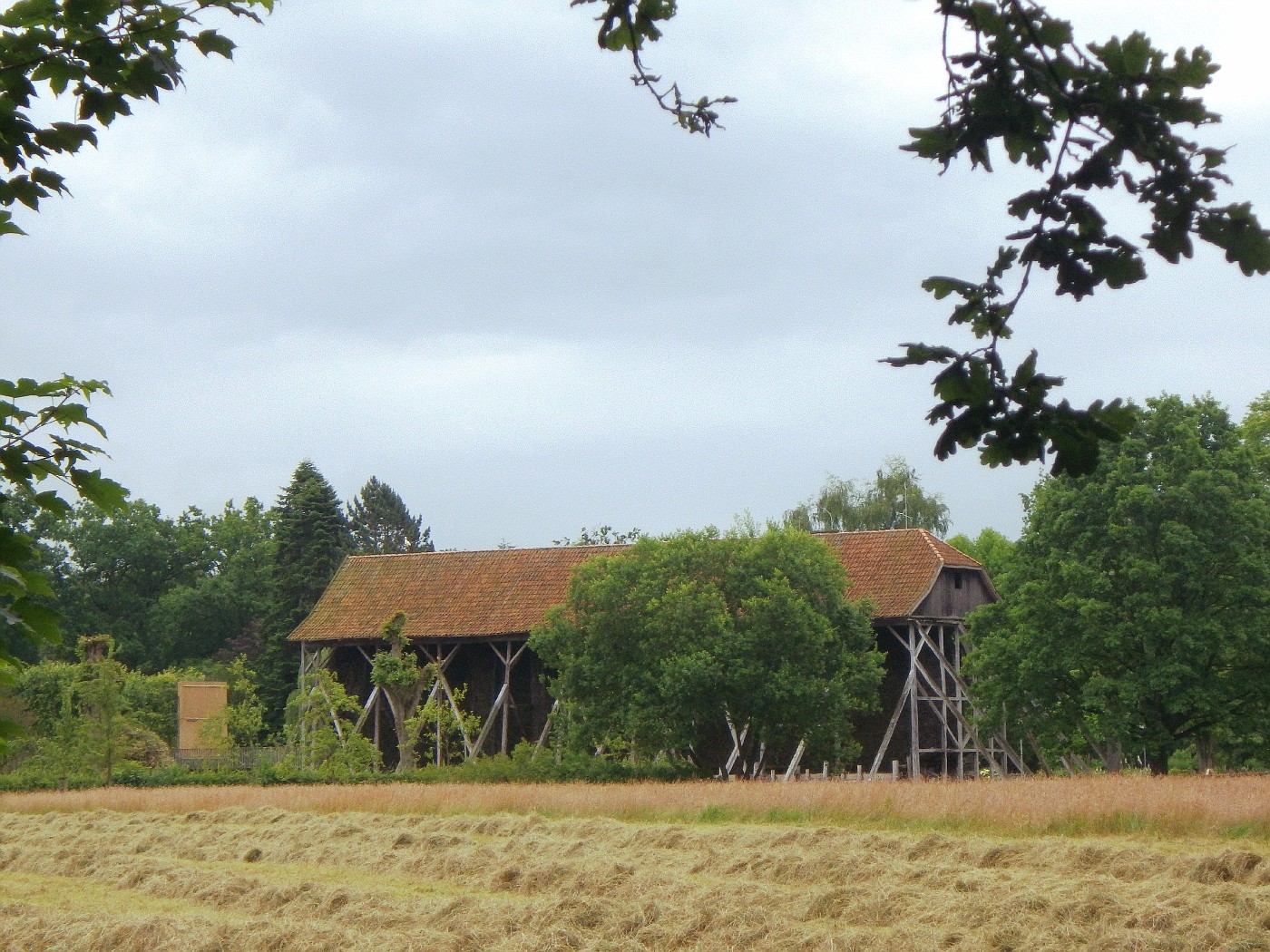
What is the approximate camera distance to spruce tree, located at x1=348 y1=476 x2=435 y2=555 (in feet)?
291

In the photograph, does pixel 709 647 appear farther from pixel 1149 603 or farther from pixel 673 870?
pixel 673 870

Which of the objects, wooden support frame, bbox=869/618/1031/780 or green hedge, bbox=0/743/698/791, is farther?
wooden support frame, bbox=869/618/1031/780

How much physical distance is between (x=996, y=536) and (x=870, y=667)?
1427 inches

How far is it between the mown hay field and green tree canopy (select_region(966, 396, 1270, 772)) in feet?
31.9

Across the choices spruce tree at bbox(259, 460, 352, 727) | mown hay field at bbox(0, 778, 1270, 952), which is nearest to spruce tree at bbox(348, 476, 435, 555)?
spruce tree at bbox(259, 460, 352, 727)

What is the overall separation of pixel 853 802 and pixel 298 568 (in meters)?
44.1

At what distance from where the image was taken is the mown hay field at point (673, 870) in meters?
11.6

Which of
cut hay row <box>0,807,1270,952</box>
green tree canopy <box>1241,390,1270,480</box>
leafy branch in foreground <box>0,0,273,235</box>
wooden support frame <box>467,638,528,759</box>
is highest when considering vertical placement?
green tree canopy <box>1241,390,1270,480</box>

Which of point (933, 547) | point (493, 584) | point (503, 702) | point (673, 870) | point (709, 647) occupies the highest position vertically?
point (933, 547)

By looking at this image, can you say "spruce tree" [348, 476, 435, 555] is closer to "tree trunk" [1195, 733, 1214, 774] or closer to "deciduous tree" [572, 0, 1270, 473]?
"tree trunk" [1195, 733, 1214, 774]

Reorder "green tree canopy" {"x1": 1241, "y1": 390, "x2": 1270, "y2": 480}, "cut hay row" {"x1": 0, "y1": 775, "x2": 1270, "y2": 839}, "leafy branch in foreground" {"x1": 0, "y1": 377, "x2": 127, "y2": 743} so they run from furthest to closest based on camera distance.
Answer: "green tree canopy" {"x1": 1241, "y1": 390, "x2": 1270, "y2": 480} < "cut hay row" {"x1": 0, "y1": 775, "x2": 1270, "y2": 839} < "leafy branch in foreground" {"x1": 0, "y1": 377, "x2": 127, "y2": 743}

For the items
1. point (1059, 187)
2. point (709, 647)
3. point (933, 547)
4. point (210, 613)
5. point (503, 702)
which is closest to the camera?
point (1059, 187)

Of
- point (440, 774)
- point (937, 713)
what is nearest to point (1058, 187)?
point (440, 774)

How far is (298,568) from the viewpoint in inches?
2404
